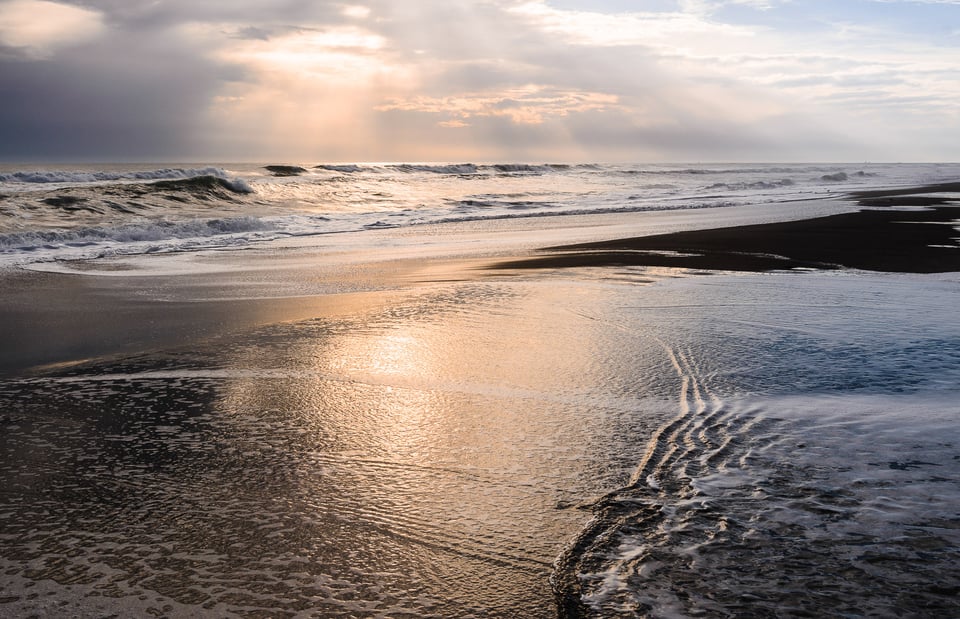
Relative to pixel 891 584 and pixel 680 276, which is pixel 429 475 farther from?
pixel 680 276

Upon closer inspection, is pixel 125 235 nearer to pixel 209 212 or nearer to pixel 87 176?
pixel 209 212

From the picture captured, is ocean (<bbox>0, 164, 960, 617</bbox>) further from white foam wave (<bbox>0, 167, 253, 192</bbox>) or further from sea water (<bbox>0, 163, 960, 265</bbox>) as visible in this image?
white foam wave (<bbox>0, 167, 253, 192</bbox>)

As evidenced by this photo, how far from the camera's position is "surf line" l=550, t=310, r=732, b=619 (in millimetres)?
2017

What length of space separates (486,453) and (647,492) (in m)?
0.69

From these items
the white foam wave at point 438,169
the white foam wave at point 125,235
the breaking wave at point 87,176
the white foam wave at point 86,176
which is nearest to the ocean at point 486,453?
the white foam wave at point 125,235

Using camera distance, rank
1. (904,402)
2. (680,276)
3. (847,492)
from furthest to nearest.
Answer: (680,276) < (904,402) < (847,492)

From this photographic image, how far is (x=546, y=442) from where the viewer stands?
3.06 metres

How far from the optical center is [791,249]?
10.6 metres

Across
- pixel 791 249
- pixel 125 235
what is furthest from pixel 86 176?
pixel 791 249

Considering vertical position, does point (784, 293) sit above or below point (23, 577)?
above

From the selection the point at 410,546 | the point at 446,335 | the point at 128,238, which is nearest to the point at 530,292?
the point at 446,335

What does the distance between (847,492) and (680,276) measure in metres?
5.56

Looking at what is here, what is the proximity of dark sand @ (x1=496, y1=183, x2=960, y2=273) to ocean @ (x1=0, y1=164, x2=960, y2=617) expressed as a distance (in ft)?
6.88

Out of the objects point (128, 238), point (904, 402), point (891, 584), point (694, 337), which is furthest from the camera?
point (128, 238)
